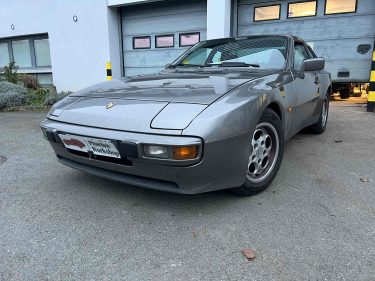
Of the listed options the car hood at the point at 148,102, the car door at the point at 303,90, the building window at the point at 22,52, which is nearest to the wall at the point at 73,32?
the building window at the point at 22,52

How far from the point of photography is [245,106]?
6.98 ft

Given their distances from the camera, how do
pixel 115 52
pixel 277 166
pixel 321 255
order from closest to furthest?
pixel 321 255
pixel 277 166
pixel 115 52

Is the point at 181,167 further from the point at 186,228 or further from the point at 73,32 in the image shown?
the point at 73,32

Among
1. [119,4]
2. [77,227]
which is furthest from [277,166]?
[119,4]

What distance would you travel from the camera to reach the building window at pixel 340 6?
22.3ft

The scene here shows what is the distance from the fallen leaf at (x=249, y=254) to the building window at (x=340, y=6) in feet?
22.0

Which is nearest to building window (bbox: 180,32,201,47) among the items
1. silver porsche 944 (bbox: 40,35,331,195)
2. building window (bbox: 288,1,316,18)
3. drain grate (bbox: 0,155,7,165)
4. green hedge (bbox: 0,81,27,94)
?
building window (bbox: 288,1,316,18)

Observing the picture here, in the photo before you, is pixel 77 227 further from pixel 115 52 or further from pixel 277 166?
pixel 115 52

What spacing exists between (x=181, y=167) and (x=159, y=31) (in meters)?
7.51

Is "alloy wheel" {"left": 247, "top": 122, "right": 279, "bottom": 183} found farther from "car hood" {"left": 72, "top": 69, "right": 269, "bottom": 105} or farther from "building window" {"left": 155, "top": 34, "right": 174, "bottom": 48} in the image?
"building window" {"left": 155, "top": 34, "right": 174, "bottom": 48}

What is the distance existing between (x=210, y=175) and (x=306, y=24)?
6.38 m

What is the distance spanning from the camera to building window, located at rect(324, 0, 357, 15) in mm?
6793

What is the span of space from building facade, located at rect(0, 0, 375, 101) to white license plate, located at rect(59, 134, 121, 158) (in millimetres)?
5934

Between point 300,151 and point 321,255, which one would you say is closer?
point 321,255
